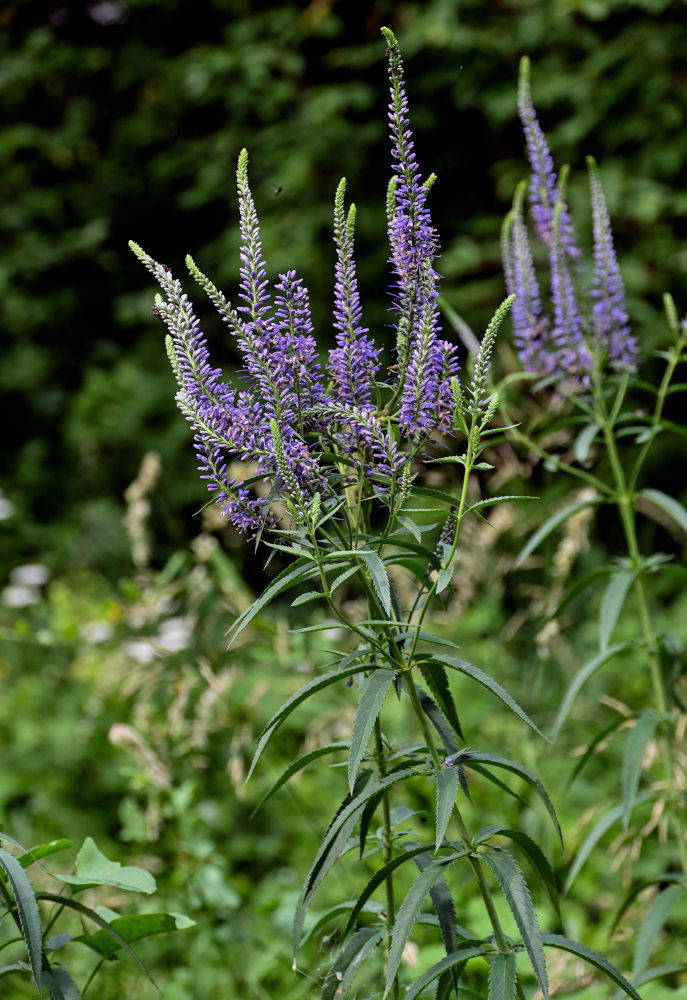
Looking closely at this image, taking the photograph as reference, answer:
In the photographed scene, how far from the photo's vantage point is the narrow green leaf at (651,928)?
1973mm

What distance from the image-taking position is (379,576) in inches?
48.4

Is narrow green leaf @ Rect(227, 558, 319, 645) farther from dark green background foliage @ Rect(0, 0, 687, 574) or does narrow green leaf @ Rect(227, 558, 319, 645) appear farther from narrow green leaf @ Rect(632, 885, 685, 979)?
dark green background foliage @ Rect(0, 0, 687, 574)

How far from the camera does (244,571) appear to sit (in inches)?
242

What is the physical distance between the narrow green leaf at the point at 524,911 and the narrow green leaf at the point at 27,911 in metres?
0.57

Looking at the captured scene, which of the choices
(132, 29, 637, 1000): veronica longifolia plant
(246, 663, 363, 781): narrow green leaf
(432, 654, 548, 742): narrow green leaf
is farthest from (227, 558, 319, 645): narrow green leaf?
(432, 654, 548, 742): narrow green leaf

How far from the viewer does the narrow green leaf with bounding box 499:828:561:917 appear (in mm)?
1331

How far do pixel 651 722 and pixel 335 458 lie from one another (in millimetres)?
1153

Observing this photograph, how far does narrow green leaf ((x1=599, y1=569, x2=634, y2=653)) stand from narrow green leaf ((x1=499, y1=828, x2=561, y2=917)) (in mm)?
777

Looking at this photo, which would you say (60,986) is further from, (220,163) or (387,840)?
(220,163)

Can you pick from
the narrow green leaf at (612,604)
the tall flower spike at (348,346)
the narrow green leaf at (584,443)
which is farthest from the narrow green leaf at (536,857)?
the narrow green leaf at (584,443)

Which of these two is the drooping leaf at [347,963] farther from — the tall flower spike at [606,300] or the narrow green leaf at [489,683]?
the tall flower spike at [606,300]

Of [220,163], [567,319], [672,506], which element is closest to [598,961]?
[672,506]

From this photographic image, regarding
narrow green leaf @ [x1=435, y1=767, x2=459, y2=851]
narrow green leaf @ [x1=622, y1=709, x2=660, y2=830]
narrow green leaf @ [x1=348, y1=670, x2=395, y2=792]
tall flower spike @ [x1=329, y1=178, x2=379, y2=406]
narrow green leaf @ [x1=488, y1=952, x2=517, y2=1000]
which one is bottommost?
narrow green leaf @ [x1=622, y1=709, x2=660, y2=830]

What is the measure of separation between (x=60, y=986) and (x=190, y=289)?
16.3 feet
